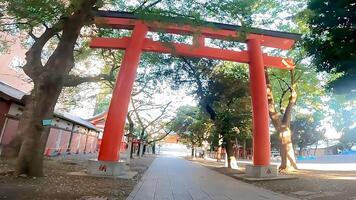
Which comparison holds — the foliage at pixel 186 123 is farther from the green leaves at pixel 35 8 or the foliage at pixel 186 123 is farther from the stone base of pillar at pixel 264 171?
the green leaves at pixel 35 8

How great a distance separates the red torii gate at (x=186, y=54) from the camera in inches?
529

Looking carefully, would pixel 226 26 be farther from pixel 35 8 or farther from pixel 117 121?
pixel 35 8

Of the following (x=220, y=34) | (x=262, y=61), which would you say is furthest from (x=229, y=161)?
(x=220, y=34)

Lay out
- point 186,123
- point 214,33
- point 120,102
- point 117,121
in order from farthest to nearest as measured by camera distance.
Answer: point 186,123, point 214,33, point 120,102, point 117,121

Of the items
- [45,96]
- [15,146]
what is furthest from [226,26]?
[15,146]

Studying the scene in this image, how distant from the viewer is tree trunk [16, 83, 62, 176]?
9.55 metres

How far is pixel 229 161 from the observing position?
71.8ft

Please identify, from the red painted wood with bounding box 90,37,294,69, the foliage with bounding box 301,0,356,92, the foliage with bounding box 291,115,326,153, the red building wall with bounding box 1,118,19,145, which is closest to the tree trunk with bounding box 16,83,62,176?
the red painted wood with bounding box 90,37,294,69

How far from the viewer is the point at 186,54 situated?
15445 mm

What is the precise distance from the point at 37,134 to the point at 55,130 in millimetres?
17482

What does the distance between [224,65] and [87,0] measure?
46.8 feet

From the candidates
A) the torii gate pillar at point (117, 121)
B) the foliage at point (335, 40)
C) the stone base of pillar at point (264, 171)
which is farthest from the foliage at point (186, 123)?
the foliage at point (335, 40)

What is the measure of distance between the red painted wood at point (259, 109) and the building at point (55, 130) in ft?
30.7

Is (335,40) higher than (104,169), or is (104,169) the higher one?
(335,40)
